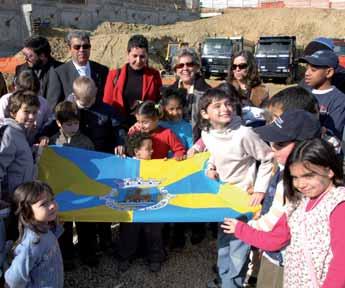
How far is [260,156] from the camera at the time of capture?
3.62m

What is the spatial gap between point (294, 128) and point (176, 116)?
7.81 feet

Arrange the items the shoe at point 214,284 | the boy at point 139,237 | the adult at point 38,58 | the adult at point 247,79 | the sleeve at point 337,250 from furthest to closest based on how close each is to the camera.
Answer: the adult at point 38,58
the adult at point 247,79
the boy at point 139,237
the shoe at point 214,284
the sleeve at point 337,250

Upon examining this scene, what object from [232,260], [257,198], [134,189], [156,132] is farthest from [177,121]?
[232,260]

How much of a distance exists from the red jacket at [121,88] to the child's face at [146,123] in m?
0.62

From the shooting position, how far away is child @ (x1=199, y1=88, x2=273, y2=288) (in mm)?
3623

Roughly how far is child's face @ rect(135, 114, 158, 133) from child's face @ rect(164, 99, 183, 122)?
0.82 feet

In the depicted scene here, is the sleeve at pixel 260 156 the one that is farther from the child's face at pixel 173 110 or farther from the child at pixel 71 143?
the child at pixel 71 143

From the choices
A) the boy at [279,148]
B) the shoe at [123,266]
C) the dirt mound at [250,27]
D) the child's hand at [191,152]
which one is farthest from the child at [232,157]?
the dirt mound at [250,27]

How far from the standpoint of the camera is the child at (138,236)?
4.57 metres

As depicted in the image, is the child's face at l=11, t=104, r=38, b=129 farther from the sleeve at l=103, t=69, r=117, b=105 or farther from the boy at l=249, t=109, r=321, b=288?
the boy at l=249, t=109, r=321, b=288

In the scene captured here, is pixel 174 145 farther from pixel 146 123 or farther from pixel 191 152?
pixel 146 123

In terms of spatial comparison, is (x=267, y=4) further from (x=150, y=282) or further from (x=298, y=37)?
(x=150, y=282)

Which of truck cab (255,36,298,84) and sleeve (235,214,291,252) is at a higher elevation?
sleeve (235,214,291,252)

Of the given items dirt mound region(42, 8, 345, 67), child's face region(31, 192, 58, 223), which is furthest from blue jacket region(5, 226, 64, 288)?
dirt mound region(42, 8, 345, 67)
